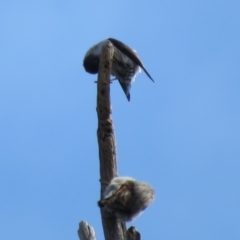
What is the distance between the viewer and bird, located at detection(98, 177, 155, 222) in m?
4.11

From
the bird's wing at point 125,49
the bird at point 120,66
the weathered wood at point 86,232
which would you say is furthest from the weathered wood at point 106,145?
the bird at point 120,66

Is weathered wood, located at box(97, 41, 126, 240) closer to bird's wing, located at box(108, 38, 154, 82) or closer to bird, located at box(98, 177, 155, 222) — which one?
bird, located at box(98, 177, 155, 222)

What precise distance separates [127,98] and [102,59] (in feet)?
12.5

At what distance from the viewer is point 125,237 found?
4160 millimetres

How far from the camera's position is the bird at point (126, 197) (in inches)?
162

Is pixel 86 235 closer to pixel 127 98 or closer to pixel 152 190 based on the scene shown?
pixel 152 190

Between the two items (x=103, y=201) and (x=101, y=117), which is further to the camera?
(x=101, y=117)

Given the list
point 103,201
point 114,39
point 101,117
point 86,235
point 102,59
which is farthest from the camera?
point 114,39

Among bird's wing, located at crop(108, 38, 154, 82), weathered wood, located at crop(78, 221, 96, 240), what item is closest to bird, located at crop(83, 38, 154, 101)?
bird's wing, located at crop(108, 38, 154, 82)

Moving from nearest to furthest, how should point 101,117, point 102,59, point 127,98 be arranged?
1. point 101,117
2. point 102,59
3. point 127,98

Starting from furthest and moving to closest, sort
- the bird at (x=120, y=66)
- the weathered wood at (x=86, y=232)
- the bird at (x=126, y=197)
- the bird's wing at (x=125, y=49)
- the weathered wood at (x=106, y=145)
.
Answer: the bird at (x=120, y=66)
the bird's wing at (x=125, y=49)
the weathered wood at (x=86, y=232)
the weathered wood at (x=106, y=145)
the bird at (x=126, y=197)

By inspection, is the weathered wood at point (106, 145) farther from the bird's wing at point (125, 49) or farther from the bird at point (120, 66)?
the bird at point (120, 66)

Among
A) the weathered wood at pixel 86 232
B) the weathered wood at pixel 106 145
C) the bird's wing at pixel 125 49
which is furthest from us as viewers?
the bird's wing at pixel 125 49

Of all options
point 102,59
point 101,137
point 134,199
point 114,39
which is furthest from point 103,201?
point 114,39
